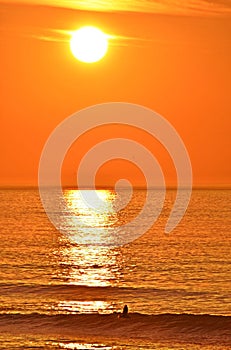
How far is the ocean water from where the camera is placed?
51.8 metres

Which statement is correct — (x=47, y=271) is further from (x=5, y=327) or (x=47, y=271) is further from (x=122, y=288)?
(x=5, y=327)

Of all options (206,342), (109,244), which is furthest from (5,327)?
(109,244)

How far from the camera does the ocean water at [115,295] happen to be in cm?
5178

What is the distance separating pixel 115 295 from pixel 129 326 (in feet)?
42.5

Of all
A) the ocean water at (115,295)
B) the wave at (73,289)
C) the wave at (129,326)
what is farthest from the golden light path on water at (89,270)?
the wave at (129,326)

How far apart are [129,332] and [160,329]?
2.66m

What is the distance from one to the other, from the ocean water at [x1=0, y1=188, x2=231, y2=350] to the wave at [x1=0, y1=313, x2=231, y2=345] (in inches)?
2.9

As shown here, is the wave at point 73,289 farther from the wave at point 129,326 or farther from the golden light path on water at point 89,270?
the wave at point 129,326

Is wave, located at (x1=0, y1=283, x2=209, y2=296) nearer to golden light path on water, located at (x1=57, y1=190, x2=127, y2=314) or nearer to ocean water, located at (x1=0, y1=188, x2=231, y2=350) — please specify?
ocean water, located at (x1=0, y1=188, x2=231, y2=350)

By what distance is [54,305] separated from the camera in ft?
206

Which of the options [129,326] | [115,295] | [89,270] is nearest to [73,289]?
[115,295]

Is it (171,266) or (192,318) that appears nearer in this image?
(192,318)

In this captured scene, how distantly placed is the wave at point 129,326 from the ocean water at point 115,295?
0.07 m

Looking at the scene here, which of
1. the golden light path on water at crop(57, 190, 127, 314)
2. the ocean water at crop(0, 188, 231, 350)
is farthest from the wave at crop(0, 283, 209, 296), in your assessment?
the golden light path on water at crop(57, 190, 127, 314)
